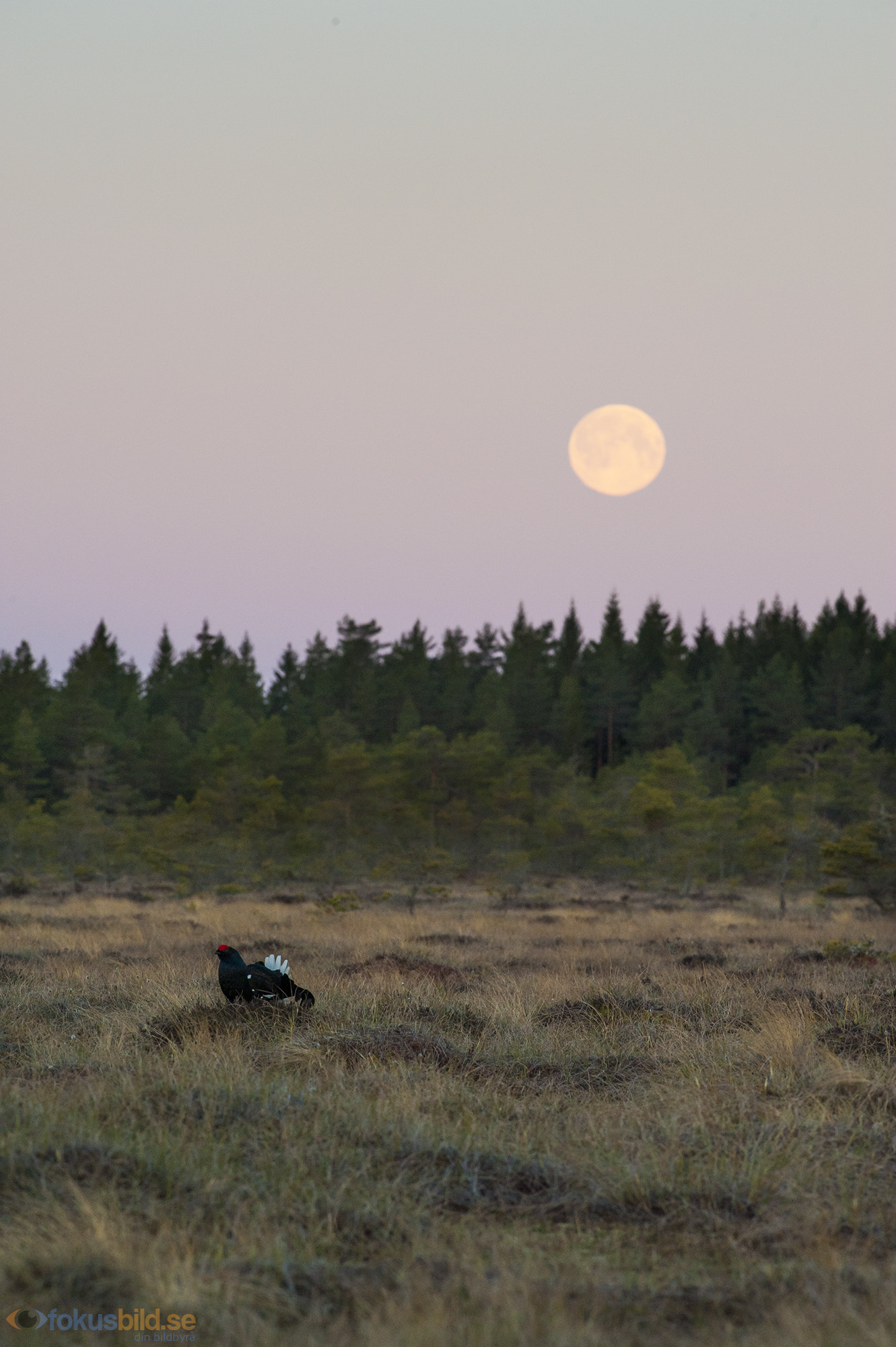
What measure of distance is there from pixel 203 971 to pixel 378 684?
69.7m

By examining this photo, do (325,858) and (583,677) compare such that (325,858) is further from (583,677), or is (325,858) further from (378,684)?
(583,677)

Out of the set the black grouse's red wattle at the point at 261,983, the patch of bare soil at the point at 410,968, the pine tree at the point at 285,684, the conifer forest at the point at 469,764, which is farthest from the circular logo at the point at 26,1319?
the pine tree at the point at 285,684

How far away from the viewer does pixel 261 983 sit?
28.1ft

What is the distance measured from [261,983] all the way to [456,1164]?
3.83m

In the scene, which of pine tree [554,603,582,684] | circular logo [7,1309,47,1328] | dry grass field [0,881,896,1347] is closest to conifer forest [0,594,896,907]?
pine tree [554,603,582,684]

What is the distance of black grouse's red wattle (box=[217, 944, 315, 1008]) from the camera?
859 centimetres

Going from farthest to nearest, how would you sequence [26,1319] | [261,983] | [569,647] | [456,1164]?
[569,647]
[261,983]
[456,1164]
[26,1319]

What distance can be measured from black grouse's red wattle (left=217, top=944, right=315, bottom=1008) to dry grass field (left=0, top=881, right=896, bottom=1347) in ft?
0.87

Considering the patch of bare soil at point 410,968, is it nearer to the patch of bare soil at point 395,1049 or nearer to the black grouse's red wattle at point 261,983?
the black grouse's red wattle at point 261,983

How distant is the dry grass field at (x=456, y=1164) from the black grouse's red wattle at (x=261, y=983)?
266mm

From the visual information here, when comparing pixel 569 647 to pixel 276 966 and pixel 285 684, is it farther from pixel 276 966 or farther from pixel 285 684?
pixel 276 966

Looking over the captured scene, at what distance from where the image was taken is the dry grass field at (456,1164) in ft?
12.4

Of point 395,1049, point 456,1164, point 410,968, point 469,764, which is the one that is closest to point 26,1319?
point 456,1164

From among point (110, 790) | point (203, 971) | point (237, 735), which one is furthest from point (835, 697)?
point (203, 971)
